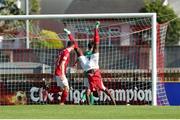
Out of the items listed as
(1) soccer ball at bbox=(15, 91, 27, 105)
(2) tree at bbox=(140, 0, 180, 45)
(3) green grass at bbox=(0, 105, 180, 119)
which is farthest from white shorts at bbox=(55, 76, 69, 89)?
(2) tree at bbox=(140, 0, 180, 45)

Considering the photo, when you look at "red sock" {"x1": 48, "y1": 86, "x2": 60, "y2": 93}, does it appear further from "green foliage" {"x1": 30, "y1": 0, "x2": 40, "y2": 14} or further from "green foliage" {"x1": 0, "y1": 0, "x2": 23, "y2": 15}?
"green foliage" {"x1": 30, "y1": 0, "x2": 40, "y2": 14}

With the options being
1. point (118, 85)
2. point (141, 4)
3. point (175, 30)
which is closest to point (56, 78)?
point (118, 85)

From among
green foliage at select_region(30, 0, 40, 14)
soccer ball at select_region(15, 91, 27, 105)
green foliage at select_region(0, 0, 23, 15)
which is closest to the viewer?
soccer ball at select_region(15, 91, 27, 105)

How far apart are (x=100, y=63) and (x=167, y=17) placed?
75.9 ft

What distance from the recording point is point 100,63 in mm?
22562

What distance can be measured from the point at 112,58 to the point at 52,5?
30803 millimetres

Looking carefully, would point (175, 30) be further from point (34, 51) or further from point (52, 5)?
point (34, 51)

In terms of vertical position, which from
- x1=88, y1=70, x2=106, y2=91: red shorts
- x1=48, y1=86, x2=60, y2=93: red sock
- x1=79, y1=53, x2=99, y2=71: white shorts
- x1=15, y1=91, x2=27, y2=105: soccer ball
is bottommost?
x1=15, y1=91, x2=27, y2=105: soccer ball

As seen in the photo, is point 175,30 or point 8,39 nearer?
point 8,39

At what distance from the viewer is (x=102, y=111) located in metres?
15.3

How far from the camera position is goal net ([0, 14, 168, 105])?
20.5 meters

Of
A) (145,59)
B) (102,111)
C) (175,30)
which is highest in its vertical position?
(175,30)

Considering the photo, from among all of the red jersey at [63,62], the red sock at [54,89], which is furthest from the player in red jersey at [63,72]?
Result: the red sock at [54,89]

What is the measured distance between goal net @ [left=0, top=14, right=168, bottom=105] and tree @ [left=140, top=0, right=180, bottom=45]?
20.0m
